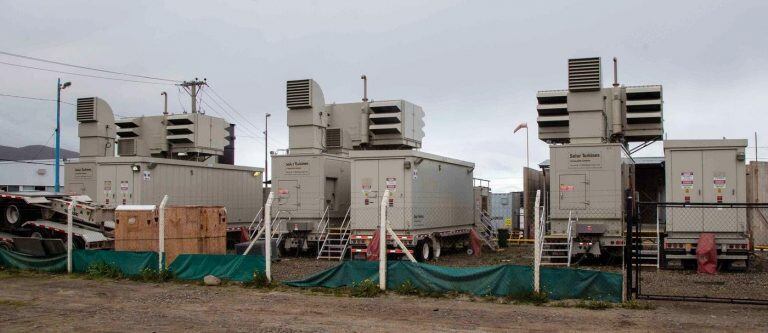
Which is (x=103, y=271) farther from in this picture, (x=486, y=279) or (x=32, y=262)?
(x=486, y=279)

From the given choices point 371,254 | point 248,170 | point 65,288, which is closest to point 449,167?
point 371,254

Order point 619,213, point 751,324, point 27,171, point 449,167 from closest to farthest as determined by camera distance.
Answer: point 751,324 < point 619,213 < point 449,167 < point 27,171

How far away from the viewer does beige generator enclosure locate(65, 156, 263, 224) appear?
78.4ft

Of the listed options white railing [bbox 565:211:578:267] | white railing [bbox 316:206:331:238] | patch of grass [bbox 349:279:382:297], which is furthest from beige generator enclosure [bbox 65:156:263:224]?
white railing [bbox 565:211:578:267]

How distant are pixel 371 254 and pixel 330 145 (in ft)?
19.7

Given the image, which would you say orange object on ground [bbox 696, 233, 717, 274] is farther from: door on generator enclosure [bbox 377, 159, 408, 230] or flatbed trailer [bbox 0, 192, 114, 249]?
flatbed trailer [bbox 0, 192, 114, 249]

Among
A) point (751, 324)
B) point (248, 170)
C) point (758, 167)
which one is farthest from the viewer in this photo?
point (248, 170)

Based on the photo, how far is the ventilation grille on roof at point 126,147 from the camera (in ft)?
90.6

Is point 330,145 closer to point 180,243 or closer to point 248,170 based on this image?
point 248,170

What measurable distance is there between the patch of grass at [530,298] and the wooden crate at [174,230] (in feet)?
27.4

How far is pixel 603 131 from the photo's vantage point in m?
20.3

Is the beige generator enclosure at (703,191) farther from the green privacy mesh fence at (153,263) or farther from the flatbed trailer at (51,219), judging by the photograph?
the flatbed trailer at (51,219)

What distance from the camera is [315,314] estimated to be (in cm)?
1159

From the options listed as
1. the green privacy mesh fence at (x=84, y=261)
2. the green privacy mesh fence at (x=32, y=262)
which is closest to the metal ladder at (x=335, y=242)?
the green privacy mesh fence at (x=84, y=261)
